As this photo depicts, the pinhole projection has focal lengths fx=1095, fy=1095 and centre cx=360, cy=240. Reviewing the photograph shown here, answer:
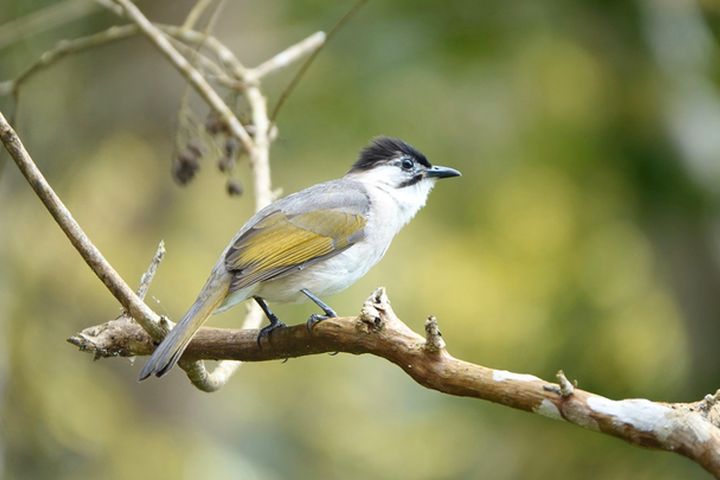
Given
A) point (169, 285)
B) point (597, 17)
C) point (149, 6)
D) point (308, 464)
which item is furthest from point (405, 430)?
point (149, 6)

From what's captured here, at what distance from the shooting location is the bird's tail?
128 inches

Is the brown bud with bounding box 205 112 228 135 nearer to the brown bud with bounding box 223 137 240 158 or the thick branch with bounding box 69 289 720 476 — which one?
the brown bud with bounding box 223 137 240 158

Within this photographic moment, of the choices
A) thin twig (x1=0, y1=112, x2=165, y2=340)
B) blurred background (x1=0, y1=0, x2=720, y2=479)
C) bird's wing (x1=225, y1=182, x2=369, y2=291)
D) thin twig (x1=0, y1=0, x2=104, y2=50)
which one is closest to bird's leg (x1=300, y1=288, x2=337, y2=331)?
bird's wing (x1=225, y1=182, x2=369, y2=291)

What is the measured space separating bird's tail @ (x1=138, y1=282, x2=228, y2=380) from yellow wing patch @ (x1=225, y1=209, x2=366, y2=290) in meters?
0.33

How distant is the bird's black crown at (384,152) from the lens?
5059 millimetres

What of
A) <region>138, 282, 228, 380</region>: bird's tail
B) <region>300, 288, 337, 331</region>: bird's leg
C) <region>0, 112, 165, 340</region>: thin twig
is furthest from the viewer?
<region>300, 288, 337, 331</region>: bird's leg

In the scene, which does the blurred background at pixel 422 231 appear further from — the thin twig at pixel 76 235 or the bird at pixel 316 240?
the thin twig at pixel 76 235

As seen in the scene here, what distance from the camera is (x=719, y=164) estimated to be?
19.7ft

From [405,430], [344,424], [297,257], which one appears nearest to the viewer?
[297,257]

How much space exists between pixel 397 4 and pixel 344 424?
2.92m

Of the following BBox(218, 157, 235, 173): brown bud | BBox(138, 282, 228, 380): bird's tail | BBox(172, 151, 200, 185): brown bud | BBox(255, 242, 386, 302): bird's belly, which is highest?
BBox(218, 157, 235, 173): brown bud

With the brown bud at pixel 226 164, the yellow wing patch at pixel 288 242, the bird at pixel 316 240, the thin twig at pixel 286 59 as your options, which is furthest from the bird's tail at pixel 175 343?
the thin twig at pixel 286 59

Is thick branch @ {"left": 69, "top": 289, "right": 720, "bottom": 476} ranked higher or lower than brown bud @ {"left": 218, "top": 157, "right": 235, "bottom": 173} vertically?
lower

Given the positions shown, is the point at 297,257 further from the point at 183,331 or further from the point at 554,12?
the point at 554,12
